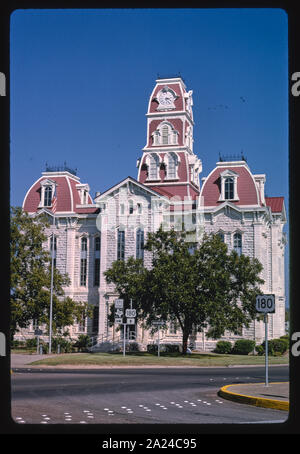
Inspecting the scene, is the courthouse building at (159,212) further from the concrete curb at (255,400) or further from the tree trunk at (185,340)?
the concrete curb at (255,400)

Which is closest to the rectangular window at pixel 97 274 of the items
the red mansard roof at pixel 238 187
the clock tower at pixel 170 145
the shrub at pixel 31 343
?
the clock tower at pixel 170 145

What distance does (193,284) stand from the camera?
103 feet

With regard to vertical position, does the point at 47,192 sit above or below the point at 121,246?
above

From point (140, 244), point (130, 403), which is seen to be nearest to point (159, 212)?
point (140, 244)

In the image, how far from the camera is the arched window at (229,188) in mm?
42062

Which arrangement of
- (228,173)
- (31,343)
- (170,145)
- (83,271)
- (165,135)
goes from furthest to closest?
(165,135) → (170,145) → (83,271) → (228,173) → (31,343)

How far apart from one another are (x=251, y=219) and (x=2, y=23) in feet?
126

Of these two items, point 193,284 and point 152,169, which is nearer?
point 193,284

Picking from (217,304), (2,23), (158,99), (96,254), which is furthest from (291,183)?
(158,99)

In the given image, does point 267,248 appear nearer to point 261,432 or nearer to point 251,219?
point 251,219

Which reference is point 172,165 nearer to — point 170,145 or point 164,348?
point 170,145

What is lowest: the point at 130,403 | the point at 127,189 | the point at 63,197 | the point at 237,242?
the point at 130,403

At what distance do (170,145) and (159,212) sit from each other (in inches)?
503
